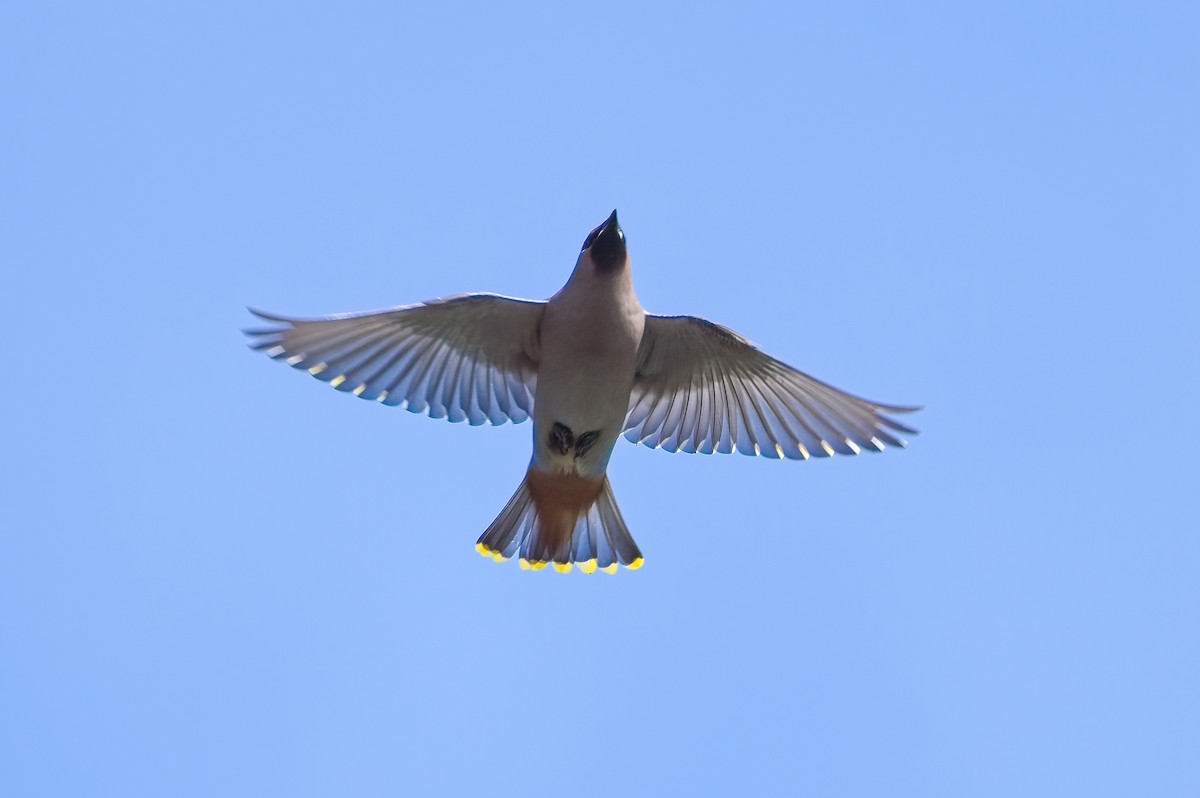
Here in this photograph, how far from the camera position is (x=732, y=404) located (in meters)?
8.30

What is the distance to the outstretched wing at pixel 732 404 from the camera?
7.89 metres

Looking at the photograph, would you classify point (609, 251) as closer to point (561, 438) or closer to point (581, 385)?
point (581, 385)

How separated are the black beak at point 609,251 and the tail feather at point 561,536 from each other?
5.37 ft

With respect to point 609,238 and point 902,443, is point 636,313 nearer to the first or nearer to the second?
point 609,238

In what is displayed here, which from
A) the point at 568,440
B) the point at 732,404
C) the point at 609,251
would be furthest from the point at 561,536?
the point at 609,251

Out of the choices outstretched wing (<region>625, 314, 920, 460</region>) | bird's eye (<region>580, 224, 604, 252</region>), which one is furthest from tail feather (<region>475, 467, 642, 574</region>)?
bird's eye (<region>580, 224, 604, 252</region>)

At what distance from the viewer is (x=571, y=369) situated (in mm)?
7336

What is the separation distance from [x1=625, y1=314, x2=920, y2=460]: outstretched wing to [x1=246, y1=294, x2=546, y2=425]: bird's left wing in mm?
704

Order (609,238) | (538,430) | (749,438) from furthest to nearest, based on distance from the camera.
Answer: (749,438) < (538,430) < (609,238)

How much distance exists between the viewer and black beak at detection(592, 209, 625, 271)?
721 cm

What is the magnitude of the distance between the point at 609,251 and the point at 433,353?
1.36 meters

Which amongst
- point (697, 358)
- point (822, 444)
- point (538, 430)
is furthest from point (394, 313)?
point (822, 444)

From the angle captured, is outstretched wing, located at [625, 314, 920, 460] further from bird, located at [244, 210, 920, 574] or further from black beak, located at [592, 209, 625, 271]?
black beak, located at [592, 209, 625, 271]

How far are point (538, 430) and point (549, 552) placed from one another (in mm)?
1066
